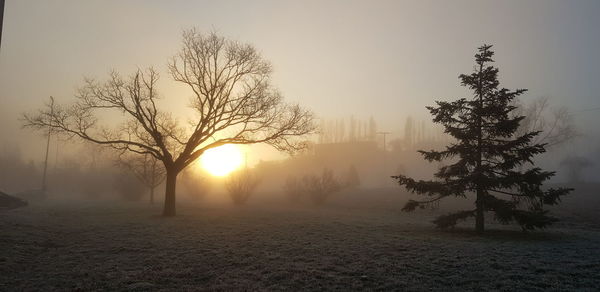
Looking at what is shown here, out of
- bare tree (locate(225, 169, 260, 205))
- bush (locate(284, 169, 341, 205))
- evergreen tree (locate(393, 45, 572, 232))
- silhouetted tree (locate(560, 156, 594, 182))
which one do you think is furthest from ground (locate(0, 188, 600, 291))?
silhouetted tree (locate(560, 156, 594, 182))

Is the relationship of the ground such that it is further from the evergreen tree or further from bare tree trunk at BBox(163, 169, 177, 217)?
bare tree trunk at BBox(163, 169, 177, 217)

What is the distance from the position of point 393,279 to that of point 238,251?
6.11 meters

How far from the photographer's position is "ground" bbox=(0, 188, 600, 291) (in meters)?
9.27

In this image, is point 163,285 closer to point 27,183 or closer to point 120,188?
point 120,188

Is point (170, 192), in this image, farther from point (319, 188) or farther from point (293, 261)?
point (319, 188)

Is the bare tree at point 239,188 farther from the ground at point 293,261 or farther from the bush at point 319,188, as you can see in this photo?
the ground at point 293,261

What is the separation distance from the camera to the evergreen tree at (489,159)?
17.0 m

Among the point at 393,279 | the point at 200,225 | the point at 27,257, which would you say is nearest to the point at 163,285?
the point at 393,279

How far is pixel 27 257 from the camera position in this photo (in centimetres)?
1267

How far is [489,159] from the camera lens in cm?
1820

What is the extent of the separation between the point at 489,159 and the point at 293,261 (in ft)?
39.7

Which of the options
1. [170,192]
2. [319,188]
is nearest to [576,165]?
[319,188]

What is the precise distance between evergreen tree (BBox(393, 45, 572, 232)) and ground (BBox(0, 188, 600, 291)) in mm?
1425

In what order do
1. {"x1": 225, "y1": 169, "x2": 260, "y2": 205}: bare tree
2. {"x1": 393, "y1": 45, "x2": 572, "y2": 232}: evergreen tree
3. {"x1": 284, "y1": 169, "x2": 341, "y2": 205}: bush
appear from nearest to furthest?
{"x1": 393, "y1": 45, "x2": 572, "y2": 232}: evergreen tree < {"x1": 225, "y1": 169, "x2": 260, "y2": 205}: bare tree < {"x1": 284, "y1": 169, "x2": 341, "y2": 205}: bush
